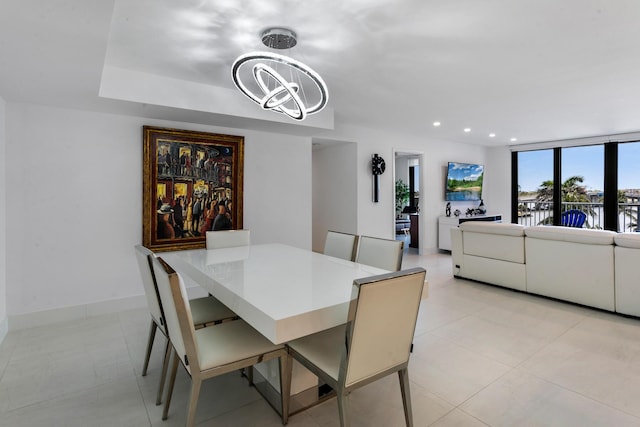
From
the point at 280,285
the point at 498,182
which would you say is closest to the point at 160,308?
the point at 280,285

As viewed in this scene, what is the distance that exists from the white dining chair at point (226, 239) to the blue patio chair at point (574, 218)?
686cm

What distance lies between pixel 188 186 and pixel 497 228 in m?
3.81

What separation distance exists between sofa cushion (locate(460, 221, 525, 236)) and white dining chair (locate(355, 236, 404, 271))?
2.29 meters

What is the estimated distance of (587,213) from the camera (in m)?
7.33

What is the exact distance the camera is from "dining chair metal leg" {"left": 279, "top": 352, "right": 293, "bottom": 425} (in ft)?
5.70

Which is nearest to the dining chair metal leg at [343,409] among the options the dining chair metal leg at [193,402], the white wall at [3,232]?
the dining chair metal leg at [193,402]

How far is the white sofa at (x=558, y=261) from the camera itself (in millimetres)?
3213

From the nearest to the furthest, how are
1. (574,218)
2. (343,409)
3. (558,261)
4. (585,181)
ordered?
(343,409) → (558,261) → (574,218) → (585,181)

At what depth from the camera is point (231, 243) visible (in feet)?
10.9

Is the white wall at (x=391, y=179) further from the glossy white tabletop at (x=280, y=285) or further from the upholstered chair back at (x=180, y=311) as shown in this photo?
the upholstered chair back at (x=180, y=311)

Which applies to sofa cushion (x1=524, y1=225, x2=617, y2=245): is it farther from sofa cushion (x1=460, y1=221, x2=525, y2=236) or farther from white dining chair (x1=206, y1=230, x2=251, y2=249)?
white dining chair (x1=206, y1=230, x2=251, y2=249)

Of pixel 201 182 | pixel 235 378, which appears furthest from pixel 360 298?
pixel 201 182

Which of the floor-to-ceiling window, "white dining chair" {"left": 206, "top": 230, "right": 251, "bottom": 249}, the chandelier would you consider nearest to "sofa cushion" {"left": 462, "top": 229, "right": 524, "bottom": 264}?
the chandelier

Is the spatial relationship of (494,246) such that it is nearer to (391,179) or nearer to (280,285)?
(391,179)
